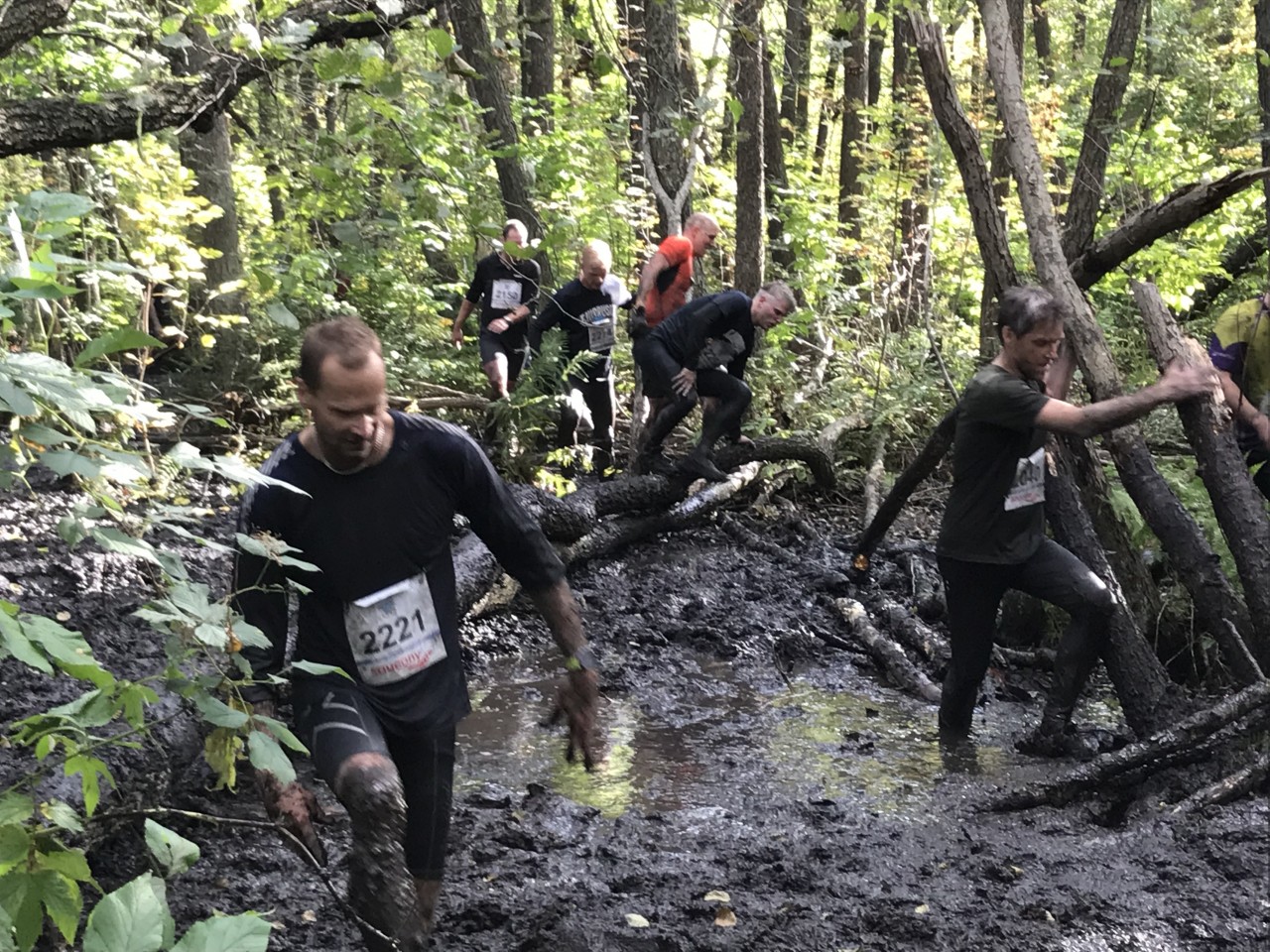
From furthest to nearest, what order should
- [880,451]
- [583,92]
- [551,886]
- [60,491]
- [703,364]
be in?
[583,92], [880,451], [703,364], [60,491], [551,886]

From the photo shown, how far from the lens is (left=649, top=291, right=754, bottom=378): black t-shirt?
34.5 ft

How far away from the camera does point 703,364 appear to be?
10.7m

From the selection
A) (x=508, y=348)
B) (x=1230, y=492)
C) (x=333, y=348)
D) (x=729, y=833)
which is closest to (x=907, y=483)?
(x=1230, y=492)

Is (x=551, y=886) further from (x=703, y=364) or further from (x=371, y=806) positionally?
(x=703, y=364)

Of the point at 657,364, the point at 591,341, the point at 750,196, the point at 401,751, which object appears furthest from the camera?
the point at 750,196

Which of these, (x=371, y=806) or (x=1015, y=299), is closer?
(x=371, y=806)

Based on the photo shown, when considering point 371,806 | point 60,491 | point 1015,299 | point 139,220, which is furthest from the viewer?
point 139,220

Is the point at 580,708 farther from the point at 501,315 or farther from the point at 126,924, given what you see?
the point at 501,315

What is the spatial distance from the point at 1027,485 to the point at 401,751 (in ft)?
12.1

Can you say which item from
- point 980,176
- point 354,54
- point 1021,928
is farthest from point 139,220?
point 1021,928

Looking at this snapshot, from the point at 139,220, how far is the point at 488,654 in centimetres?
418

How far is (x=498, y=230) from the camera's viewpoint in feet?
15.6

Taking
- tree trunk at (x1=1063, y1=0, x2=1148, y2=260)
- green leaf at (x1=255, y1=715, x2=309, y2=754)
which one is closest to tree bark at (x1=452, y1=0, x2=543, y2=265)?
tree trunk at (x1=1063, y1=0, x2=1148, y2=260)

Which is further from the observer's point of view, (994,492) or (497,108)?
(497,108)
